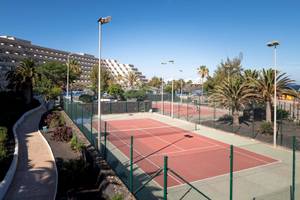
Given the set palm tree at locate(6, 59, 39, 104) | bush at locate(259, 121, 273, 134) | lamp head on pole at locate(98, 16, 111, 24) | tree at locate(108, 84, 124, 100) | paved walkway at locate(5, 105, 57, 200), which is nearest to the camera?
paved walkway at locate(5, 105, 57, 200)

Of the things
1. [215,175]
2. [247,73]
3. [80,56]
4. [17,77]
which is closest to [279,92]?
[247,73]

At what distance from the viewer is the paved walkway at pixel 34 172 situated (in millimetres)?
10414

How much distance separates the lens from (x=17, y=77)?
35.9m

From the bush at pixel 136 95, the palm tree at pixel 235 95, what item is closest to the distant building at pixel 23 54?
the bush at pixel 136 95

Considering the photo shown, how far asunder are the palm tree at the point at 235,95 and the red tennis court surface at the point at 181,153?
5298 mm

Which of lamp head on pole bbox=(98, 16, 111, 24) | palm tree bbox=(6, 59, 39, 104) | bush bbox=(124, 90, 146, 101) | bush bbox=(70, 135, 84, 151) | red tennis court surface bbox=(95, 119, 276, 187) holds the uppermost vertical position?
lamp head on pole bbox=(98, 16, 111, 24)

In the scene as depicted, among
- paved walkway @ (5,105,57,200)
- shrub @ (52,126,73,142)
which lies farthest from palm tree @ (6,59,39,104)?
shrub @ (52,126,73,142)

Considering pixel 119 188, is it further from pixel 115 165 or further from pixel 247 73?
pixel 247 73

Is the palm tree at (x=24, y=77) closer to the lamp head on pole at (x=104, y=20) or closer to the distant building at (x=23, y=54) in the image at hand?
the distant building at (x=23, y=54)

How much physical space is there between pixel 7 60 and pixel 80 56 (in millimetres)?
58424

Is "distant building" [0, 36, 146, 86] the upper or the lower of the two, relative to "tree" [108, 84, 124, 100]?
upper

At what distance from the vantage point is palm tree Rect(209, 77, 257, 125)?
26.1 meters

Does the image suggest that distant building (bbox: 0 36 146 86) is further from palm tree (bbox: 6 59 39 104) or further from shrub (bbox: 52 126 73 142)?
shrub (bbox: 52 126 73 142)

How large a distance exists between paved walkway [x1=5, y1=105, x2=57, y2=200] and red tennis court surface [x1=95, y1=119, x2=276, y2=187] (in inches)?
199
